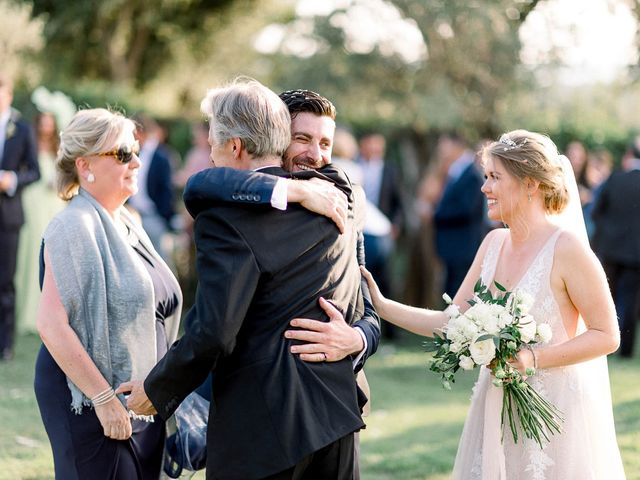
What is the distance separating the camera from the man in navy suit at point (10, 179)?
8.47m

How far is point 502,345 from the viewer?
3404 mm

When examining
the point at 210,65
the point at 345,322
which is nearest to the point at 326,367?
the point at 345,322

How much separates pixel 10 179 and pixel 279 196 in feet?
20.5

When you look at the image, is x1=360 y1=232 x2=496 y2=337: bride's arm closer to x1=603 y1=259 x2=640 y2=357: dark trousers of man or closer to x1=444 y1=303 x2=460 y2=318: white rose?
x1=444 y1=303 x2=460 y2=318: white rose

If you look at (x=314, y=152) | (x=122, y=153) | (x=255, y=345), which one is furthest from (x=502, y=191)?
(x=122, y=153)

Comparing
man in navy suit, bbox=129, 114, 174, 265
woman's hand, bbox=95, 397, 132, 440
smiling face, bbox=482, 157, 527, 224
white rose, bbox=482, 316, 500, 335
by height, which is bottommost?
woman's hand, bbox=95, 397, 132, 440

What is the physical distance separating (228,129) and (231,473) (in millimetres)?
1167

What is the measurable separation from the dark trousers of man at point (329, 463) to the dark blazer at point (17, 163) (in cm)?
633

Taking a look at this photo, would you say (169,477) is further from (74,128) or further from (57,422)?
(74,128)

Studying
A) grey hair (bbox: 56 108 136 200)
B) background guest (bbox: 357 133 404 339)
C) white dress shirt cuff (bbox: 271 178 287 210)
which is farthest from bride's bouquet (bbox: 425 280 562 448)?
background guest (bbox: 357 133 404 339)

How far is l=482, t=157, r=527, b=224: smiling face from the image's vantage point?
371 cm

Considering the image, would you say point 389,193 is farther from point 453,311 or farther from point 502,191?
point 453,311

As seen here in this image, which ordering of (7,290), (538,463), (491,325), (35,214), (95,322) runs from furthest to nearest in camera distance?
(35,214)
(7,290)
(538,463)
(95,322)
(491,325)

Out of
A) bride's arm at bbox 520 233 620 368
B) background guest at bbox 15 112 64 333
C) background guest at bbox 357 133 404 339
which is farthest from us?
background guest at bbox 357 133 404 339
